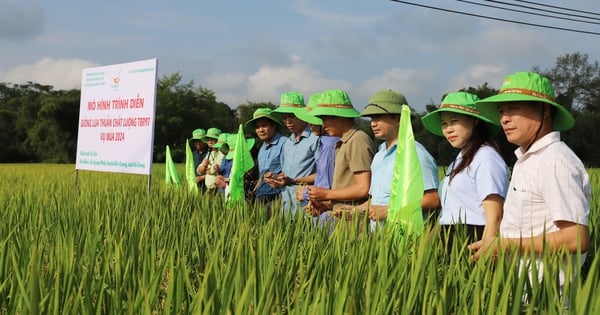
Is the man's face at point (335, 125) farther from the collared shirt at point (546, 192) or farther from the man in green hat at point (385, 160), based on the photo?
the collared shirt at point (546, 192)

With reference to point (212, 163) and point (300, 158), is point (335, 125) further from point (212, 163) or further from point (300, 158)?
point (212, 163)

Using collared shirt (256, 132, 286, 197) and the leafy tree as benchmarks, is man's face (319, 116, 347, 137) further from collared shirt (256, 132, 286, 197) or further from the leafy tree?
the leafy tree

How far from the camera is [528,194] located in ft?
5.74

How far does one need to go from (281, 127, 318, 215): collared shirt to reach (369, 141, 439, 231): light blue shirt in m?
1.02

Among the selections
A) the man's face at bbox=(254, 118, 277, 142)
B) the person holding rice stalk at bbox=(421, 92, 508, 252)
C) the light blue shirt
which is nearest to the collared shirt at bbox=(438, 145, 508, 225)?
the person holding rice stalk at bbox=(421, 92, 508, 252)

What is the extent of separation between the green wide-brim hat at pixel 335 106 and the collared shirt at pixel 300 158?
608 millimetres

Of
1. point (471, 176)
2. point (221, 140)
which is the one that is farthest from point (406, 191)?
point (221, 140)

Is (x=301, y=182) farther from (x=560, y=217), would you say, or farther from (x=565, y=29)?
(x=565, y=29)

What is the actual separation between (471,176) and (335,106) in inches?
44.6

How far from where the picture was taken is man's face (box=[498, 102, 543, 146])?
72.1 inches

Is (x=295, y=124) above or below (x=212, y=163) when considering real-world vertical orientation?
above

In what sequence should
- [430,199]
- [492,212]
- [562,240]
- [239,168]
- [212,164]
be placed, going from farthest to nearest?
[212,164]
[239,168]
[430,199]
[492,212]
[562,240]

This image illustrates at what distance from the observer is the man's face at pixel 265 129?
4.39m

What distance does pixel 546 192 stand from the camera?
1.67 metres
